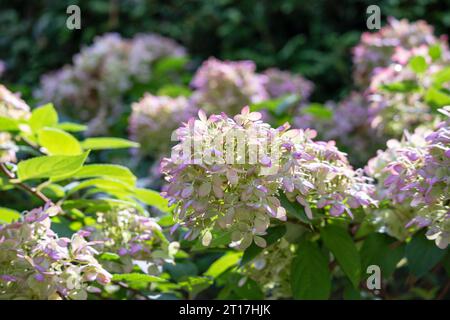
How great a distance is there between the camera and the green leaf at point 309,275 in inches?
57.8

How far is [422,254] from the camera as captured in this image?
142cm

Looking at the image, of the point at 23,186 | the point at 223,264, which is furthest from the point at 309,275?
the point at 23,186

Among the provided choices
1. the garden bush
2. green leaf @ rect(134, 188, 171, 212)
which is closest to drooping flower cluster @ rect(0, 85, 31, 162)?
the garden bush

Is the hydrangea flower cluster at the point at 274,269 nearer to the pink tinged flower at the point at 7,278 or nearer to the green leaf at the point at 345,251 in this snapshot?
the green leaf at the point at 345,251

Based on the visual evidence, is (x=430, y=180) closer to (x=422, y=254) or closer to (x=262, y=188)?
(x=422, y=254)

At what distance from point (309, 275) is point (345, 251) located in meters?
0.09

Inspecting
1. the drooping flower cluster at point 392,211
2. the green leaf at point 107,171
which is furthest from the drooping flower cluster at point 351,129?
the green leaf at point 107,171

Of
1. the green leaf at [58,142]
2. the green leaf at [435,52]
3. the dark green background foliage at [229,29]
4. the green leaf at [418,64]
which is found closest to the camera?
the green leaf at [58,142]

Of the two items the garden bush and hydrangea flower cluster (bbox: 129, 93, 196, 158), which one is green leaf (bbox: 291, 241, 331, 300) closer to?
the garden bush

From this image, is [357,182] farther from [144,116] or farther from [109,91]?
[109,91]

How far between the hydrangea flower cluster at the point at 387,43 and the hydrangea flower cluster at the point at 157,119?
70 centimetres

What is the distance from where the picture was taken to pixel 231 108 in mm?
2678

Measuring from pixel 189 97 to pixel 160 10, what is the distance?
59.0 inches
